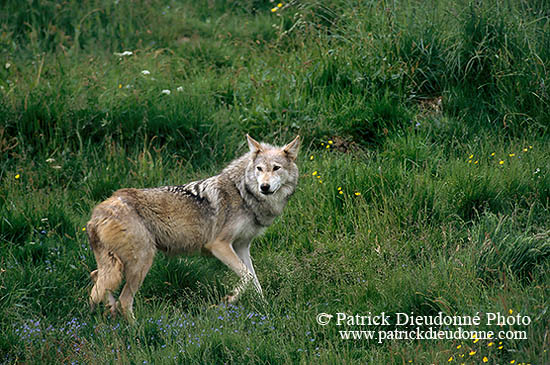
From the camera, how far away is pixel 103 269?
5977mm

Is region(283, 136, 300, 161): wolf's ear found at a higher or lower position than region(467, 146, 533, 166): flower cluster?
higher

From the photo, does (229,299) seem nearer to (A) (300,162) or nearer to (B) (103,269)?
(B) (103,269)

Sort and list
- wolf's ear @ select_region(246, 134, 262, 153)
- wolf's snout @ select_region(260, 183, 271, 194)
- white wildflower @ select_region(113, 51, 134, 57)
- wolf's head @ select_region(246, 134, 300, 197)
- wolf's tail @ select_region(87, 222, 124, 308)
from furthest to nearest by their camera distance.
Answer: white wildflower @ select_region(113, 51, 134, 57)
wolf's ear @ select_region(246, 134, 262, 153)
wolf's head @ select_region(246, 134, 300, 197)
wolf's snout @ select_region(260, 183, 271, 194)
wolf's tail @ select_region(87, 222, 124, 308)

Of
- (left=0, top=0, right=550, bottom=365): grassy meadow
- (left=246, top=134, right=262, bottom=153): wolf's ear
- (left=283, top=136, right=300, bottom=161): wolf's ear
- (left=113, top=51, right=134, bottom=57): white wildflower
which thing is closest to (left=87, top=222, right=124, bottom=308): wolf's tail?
(left=0, top=0, right=550, bottom=365): grassy meadow

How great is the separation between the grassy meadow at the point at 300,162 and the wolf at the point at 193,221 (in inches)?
10.3

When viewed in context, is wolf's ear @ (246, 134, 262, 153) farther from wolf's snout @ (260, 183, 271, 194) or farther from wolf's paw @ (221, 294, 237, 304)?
wolf's paw @ (221, 294, 237, 304)

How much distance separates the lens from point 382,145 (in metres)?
8.28

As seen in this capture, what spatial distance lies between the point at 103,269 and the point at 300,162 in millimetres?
3207

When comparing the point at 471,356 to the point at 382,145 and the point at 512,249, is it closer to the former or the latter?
the point at 512,249

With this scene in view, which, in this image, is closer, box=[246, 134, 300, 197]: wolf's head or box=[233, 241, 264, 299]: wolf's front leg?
box=[246, 134, 300, 197]: wolf's head

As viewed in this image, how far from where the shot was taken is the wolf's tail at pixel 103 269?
Result: 5.91 metres

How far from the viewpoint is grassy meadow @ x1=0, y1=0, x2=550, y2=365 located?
5.43 metres

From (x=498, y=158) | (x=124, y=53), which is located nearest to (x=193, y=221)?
(x=498, y=158)

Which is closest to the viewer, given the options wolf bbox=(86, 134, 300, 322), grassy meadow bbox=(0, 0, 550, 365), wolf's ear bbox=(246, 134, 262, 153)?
grassy meadow bbox=(0, 0, 550, 365)
